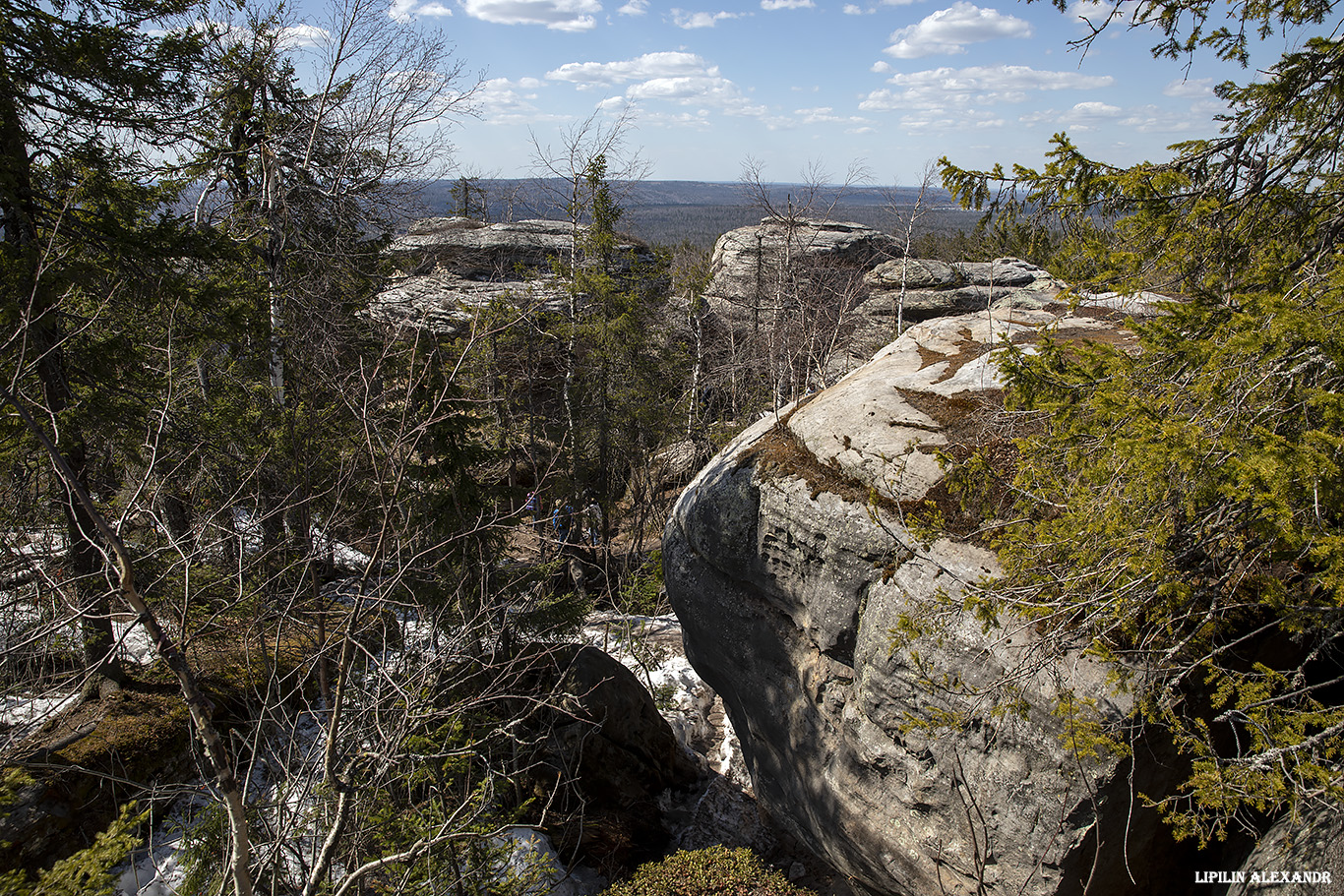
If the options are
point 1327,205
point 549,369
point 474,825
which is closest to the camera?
point 1327,205

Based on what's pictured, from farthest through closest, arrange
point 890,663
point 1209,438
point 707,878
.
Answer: point 707,878, point 890,663, point 1209,438

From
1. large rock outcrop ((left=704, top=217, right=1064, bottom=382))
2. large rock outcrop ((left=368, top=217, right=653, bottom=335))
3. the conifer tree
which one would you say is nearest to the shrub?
the conifer tree

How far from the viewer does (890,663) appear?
5574 mm

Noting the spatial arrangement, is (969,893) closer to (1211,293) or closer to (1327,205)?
(1211,293)

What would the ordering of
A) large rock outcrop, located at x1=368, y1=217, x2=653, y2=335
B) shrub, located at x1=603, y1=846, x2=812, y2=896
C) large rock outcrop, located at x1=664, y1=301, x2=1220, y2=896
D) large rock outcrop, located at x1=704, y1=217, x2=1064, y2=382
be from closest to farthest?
large rock outcrop, located at x1=664, y1=301, x2=1220, y2=896 < shrub, located at x1=603, y1=846, x2=812, y2=896 < large rock outcrop, located at x1=368, y1=217, x2=653, y2=335 < large rock outcrop, located at x1=704, y1=217, x2=1064, y2=382

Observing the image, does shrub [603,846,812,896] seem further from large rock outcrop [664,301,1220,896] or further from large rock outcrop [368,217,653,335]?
large rock outcrop [368,217,653,335]

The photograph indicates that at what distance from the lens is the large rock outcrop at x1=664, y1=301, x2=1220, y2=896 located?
465 centimetres

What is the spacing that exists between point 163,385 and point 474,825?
571cm

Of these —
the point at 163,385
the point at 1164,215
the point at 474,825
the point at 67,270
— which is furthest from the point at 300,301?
the point at 1164,215

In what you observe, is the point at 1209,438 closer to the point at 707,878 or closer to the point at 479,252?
the point at 707,878

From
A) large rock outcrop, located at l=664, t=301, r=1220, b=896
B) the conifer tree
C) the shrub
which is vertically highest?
the conifer tree

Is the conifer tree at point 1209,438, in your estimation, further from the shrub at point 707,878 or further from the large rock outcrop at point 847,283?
the large rock outcrop at point 847,283

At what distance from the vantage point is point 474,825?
4758 millimetres

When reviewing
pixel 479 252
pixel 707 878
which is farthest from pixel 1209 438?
pixel 479 252
